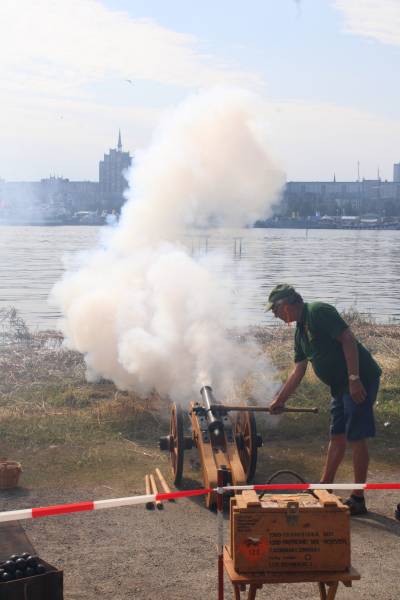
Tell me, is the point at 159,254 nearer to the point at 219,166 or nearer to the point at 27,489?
the point at 219,166

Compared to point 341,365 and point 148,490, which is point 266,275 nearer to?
point 148,490

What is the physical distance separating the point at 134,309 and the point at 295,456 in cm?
388

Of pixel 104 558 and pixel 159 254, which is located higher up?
pixel 159 254

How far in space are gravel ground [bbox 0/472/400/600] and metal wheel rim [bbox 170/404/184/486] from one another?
20.5 inches

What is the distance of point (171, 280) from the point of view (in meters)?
11.4

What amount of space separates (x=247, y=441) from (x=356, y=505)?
1382mm

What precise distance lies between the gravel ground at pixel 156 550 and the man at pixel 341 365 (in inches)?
22.4

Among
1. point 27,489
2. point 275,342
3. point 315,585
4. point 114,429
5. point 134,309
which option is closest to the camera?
point 315,585

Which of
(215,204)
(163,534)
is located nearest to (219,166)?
(215,204)

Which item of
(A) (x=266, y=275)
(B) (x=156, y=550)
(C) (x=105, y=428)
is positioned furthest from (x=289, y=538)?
(A) (x=266, y=275)

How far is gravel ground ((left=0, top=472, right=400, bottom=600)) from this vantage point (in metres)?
5.22

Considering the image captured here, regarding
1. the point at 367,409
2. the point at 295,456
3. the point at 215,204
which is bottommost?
the point at 295,456

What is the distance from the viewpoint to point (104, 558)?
18.9 ft

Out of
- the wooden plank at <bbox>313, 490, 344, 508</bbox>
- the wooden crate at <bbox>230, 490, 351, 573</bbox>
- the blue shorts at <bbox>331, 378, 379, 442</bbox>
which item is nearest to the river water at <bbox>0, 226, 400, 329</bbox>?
the blue shorts at <bbox>331, 378, 379, 442</bbox>
